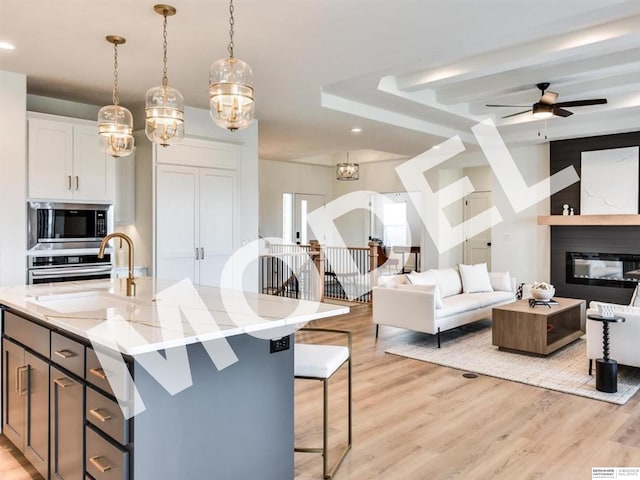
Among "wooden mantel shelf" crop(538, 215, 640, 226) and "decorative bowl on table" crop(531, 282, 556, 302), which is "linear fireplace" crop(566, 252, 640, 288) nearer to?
"wooden mantel shelf" crop(538, 215, 640, 226)

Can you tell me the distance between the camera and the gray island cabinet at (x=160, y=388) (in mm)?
1830

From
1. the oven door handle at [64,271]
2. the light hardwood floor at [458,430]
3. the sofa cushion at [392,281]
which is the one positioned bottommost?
the light hardwood floor at [458,430]

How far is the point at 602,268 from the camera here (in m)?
7.44

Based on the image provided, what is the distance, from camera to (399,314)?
555 centimetres

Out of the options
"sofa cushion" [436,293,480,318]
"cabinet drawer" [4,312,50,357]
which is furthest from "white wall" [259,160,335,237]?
"cabinet drawer" [4,312,50,357]

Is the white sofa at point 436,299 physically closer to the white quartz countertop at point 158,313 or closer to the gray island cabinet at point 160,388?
the white quartz countertop at point 158,313

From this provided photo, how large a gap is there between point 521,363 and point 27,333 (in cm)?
427

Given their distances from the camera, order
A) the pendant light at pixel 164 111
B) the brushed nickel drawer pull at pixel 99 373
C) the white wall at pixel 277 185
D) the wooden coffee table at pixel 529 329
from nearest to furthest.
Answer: the brushed nickel drawer pull at pixel 99 373
the pendant light at pixel 164 111
the wooden coffee table at pixel 529 329
the white wall at pixel 277 185

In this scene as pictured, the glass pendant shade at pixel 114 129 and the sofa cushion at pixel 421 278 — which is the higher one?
the glass pendant shade at pixel 114 129

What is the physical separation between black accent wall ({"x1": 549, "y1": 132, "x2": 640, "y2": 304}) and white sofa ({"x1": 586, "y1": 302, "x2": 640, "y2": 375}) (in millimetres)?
3559

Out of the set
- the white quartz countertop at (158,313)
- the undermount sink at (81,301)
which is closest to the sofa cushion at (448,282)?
the white quartz countertop at (158,313)

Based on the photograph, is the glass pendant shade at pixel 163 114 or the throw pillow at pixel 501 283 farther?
the throw pillow at pixel 501 283

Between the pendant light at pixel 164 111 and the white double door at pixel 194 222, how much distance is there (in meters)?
2.06

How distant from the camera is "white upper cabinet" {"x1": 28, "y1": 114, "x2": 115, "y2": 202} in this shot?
4164 mm
